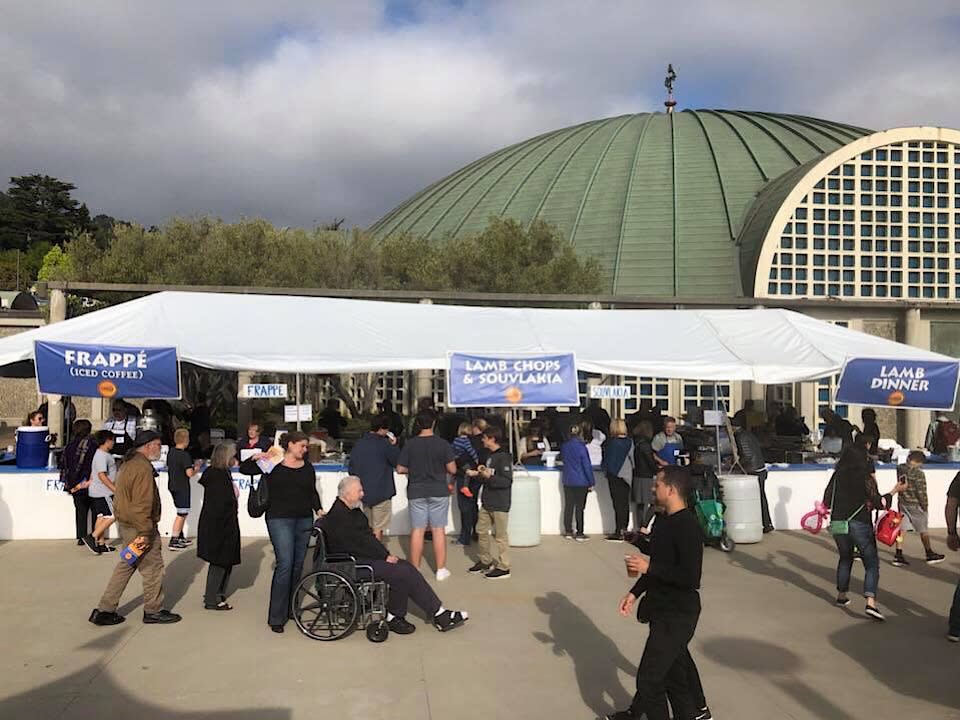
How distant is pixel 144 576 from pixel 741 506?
7367mm

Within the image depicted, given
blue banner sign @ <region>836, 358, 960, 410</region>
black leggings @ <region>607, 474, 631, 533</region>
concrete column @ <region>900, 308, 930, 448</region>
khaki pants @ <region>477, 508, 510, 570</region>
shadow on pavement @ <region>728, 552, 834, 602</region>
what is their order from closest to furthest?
shadow on pavement @ <region>728, 552, 834, 602</region> → khaki pants @ <region>477, 508, 510, 570</region> → black leggings @ <region>607, 474, 631, 533</region> → blue banner sign @ <region>836, 358, 960, 410</region> → concrete column @ <region>900, 308, 930, 448</region>

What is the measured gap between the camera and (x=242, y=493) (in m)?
11.2

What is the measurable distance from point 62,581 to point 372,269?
62.5 ft

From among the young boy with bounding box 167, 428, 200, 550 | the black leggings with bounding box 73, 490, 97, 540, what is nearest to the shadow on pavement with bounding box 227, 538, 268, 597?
the young boy with bounding box 167, 428, 200, 550

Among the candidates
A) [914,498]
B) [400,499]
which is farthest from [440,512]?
[914,498]

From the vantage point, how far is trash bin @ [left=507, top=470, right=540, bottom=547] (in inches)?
410

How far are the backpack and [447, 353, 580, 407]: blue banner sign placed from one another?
727cm

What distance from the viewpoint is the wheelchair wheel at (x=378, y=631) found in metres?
6.60

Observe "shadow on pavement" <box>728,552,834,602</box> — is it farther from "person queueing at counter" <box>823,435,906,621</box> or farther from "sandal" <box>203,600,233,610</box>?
"sandal" <box>203,600,233,610</box>

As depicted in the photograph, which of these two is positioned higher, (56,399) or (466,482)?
(56,399)

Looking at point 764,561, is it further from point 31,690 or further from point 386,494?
point 31,690

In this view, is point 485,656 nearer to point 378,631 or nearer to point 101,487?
point 378,631

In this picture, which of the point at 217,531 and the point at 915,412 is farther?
the point at 915,412

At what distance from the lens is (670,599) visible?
4.52m
